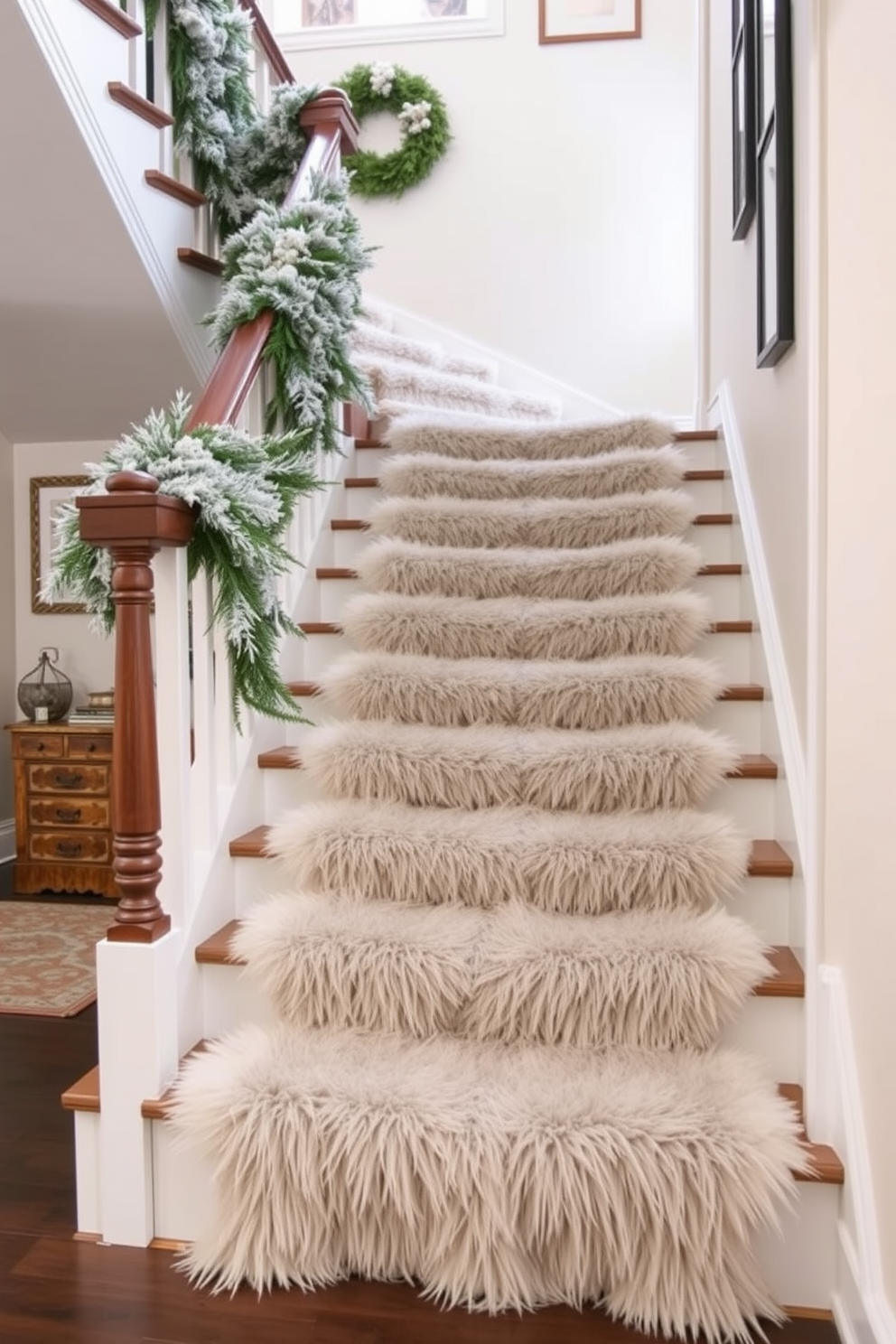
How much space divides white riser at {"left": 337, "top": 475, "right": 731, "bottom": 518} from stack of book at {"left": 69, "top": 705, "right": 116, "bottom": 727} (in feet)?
4.43

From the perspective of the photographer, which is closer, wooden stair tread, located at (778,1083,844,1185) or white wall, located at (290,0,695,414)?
wooden stair tread, located at (778,1083,844,1185)

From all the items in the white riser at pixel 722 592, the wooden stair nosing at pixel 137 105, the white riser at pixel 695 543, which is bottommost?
the white riser at pixel 722 592

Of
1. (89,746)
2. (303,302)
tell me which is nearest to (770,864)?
(303,302)

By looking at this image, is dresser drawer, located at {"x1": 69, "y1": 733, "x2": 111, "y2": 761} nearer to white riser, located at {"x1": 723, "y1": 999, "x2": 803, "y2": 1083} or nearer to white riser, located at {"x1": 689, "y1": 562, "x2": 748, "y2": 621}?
white riser, located at {"x1": 689, "y1": 562, "x2": 748, "y2": 621}

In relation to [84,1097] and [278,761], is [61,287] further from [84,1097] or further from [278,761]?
[84,1097]

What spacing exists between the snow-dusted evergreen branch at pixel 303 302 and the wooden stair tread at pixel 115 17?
528mm

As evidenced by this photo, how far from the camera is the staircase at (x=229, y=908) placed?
4.71 ft

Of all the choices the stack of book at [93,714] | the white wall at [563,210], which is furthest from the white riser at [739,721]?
the white wall at [563,210]

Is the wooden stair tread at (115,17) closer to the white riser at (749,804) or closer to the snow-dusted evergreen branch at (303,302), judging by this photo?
the snow-dusted evergreen branch at (303,302)

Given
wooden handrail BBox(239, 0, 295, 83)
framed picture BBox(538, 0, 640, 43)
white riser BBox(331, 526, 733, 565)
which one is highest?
framed picture BBox(538, 0, 640, 43)

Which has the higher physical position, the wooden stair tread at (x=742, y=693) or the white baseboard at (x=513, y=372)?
the white baseboard at (x=513, y=372)

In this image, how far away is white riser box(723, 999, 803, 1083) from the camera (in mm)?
1528

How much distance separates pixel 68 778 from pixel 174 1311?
247 centimetres

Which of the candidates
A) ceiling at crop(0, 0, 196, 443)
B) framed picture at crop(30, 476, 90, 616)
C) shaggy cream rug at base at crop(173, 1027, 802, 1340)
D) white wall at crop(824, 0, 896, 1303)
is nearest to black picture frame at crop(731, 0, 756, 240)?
white wall at crop(824, 0, 896, 1303)
